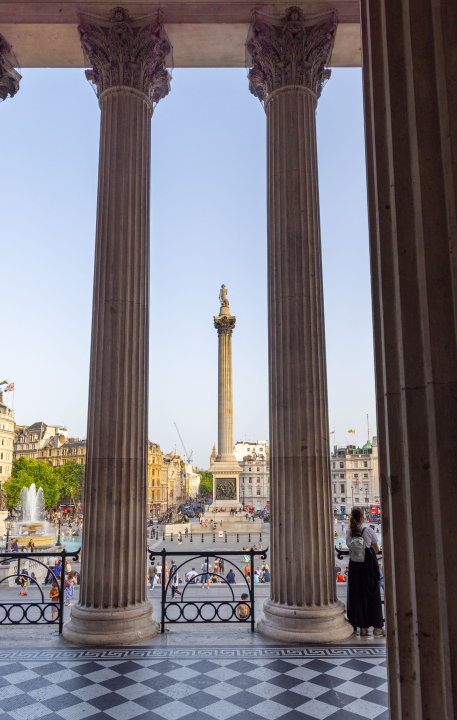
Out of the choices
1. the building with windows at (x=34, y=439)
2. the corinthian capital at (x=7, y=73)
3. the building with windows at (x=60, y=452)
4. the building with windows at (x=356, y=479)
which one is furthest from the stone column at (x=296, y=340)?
the building with windows at (x=34, y=439)

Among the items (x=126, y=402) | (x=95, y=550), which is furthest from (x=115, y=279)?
(x=95, y=550)

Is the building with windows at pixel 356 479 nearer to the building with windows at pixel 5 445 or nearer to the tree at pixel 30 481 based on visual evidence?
the tree at pixel 30 481

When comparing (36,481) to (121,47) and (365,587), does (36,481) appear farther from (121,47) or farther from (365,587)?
(365,587)

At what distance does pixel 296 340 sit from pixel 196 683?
15.8 ft

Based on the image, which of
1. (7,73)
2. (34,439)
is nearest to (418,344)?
(7,73)

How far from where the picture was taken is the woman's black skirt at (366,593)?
7.80 meters

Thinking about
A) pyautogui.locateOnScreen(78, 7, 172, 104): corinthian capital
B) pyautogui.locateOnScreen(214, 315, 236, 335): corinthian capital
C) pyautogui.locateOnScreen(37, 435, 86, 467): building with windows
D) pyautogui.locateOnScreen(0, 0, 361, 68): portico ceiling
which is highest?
pyautogui.locateOnScreen(214, 315, 236, 335): corinthian capital

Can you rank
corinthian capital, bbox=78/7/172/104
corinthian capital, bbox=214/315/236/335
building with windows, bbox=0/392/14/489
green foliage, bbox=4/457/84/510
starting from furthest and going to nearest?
building with windows, bbox=0/392/14/489
green foliage, bbox=4/457/84/510
corinthian capital, bbox=214/315/236/335
corinthian capital, bbox=78/7/172/104

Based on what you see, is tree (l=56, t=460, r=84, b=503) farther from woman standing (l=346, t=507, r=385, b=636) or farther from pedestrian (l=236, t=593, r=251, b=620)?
woman standing (l=346, t=507, r=385, b=636)

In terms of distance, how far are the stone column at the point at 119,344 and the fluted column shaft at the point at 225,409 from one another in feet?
128

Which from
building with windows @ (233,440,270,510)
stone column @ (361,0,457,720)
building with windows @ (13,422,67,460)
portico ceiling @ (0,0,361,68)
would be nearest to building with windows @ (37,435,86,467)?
building with windows @ (13,422,67,460)

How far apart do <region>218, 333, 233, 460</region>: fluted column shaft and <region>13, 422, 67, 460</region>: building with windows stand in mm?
77122

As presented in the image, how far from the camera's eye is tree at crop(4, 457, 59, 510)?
7150 cm

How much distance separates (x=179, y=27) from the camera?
995 centimetres
